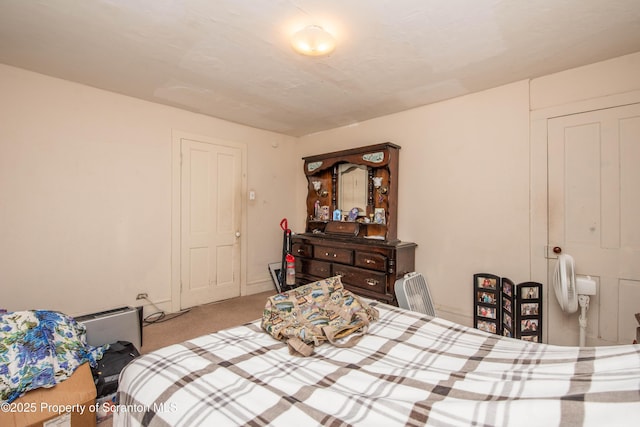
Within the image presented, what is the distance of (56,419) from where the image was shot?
5.00 feet

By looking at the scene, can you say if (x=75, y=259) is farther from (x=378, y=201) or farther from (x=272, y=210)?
(x=378, y=201)

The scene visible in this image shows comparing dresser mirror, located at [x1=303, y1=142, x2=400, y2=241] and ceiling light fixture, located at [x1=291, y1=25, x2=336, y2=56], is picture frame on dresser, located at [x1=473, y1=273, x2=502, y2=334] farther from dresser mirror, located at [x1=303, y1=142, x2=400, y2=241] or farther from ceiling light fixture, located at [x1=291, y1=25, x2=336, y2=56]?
ceiling light fixture, located at [x1=291, y1=25, x2=336, y2=56]

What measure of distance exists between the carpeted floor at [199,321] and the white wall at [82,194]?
35 cm

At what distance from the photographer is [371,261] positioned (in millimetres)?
3354

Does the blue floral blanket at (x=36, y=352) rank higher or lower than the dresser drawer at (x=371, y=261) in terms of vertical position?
lower

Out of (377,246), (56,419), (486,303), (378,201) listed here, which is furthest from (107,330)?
(486,303)

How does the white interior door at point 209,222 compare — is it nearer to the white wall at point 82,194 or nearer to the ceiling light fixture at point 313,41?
the white wall at point 82,194

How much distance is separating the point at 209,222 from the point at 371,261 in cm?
214

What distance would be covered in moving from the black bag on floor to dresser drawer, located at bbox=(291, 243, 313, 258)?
217 cm

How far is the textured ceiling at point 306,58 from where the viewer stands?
5.99ft

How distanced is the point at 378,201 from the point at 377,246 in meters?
0.69

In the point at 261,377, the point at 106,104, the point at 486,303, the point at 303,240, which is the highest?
the point at 106,104

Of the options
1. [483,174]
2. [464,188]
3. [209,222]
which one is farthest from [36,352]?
[483,174]

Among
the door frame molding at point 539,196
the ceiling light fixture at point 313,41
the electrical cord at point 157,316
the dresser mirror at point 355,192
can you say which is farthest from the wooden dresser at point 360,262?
the ceiling light fixture at point 313,41
